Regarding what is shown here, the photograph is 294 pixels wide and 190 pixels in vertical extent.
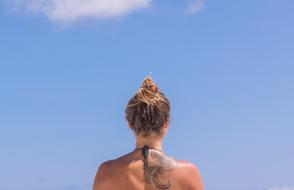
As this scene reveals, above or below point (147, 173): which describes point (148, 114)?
above

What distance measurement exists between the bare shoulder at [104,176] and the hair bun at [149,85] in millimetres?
980

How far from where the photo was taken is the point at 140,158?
6203 millimetres

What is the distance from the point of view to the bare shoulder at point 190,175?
20.6 ft

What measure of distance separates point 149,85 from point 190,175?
3.93ft

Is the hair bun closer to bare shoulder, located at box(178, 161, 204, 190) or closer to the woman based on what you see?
the woman

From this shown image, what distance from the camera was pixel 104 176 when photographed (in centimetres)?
621

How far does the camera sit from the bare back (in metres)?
6.12

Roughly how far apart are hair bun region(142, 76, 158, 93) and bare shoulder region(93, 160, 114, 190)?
98 centimetres

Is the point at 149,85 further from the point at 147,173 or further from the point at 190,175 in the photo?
the point at 190,175

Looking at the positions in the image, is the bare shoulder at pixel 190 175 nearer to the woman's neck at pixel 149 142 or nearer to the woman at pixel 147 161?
the woman at pixel 147 161

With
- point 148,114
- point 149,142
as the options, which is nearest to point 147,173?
point 149,142

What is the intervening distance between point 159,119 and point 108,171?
87 centimetres

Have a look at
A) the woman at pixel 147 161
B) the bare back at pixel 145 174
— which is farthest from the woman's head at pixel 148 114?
the bare back at pixel 145 174

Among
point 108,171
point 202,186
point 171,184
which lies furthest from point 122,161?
point 202,186
